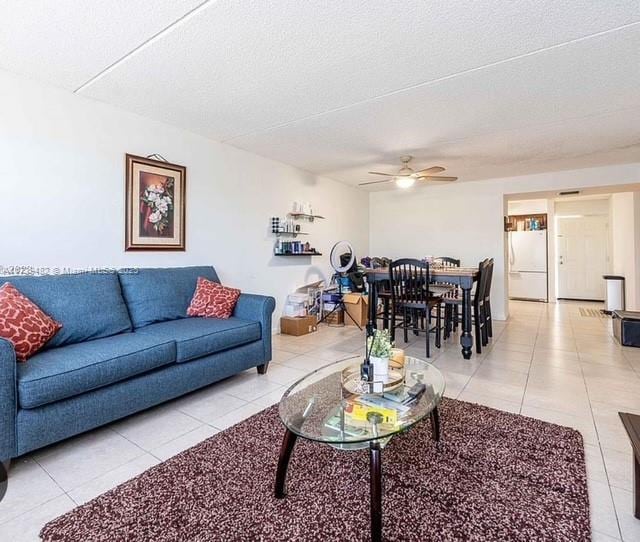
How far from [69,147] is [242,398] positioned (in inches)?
91.2

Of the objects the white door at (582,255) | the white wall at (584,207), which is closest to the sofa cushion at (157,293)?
the white door at (582,255)

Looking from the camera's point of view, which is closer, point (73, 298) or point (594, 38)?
point (594, 38)

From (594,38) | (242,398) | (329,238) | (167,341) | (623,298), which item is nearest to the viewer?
(594,38)

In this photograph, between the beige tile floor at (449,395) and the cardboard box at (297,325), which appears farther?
the cardboard box at (297,325)

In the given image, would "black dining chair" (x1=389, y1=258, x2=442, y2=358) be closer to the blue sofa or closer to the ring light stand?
the ring light stand

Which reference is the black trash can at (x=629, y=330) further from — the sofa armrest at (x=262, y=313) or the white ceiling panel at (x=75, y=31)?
the white ceiling panel at (x=75, y=31)

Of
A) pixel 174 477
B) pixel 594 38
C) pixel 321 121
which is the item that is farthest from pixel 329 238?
pixel 174 477

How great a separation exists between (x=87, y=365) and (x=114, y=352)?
17 centimetres

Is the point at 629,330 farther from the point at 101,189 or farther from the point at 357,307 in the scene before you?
the point at 101,189

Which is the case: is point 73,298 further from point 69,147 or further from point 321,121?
point 321,121

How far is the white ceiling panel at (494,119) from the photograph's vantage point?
2.27 metres

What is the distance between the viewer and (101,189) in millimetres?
2854

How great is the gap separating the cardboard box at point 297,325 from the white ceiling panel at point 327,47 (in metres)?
2.52

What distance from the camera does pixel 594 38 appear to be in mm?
1966
